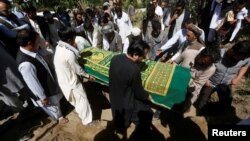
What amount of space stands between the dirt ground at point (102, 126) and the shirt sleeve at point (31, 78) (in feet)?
2.92

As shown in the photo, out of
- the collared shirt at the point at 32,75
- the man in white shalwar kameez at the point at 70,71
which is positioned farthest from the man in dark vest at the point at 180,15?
the collared shirt at the point at 32,75

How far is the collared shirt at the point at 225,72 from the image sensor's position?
364 cm

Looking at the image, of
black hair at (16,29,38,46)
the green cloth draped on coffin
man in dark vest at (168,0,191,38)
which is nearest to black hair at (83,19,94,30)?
the green cloth draped on coffin

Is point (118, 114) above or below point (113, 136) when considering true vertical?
above

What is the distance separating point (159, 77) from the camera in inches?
148

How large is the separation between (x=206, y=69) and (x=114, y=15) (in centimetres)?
367

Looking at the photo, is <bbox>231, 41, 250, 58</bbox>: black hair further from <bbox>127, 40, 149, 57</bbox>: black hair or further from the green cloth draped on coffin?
<bbox>127, 40, 149, 57</bbox>: black hair

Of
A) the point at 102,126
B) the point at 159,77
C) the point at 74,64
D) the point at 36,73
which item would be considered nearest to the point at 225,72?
the point at 159,77

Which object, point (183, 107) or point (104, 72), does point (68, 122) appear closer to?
point (104, 72)

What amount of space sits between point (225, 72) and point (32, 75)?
3.09 m

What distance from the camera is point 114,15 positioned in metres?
6.50

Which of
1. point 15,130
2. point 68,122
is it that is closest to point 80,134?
point 68,122

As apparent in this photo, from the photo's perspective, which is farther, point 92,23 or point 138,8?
point 138,8

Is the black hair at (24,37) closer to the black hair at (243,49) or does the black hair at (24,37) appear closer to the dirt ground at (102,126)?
the dirt ground at (102,126)
